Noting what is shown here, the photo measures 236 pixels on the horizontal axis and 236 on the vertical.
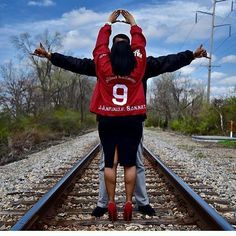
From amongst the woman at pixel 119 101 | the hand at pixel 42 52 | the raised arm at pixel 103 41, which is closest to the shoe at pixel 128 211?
the woman at pixel 119 101

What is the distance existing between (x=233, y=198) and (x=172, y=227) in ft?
7.28

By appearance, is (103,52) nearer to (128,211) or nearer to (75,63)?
(75,63)

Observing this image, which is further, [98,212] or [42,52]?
[98,212]

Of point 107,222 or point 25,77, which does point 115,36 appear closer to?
point 107,222

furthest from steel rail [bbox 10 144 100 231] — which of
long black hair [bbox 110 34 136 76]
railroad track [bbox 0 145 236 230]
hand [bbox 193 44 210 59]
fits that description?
hand [bbox 193 44 210 59]

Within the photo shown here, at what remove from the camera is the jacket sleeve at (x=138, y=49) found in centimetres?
446

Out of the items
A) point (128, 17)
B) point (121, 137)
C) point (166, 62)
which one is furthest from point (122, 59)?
point (121, 137)

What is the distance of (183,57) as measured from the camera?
4664 mm

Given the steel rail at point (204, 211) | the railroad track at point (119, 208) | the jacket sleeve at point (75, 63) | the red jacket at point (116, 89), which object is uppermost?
the jacket sleeve at point (75, 63)

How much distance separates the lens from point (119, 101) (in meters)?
4.40

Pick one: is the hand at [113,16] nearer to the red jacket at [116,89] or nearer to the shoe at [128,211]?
the red jacket at [116,89]

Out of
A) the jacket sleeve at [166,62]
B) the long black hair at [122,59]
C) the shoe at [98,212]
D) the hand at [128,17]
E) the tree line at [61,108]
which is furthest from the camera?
the tree line at [61,108]

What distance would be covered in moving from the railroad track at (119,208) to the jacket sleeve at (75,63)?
146cm

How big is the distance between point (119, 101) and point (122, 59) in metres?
0.40
